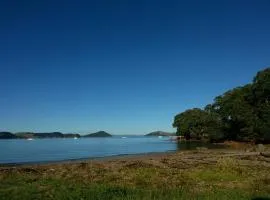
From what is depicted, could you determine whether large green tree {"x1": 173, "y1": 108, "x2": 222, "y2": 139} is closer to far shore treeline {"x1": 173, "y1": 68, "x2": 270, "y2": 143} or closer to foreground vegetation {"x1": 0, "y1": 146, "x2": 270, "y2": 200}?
far shore treeline {"x1": 173, "y1": 68, "x2": 270, "y2": 143}

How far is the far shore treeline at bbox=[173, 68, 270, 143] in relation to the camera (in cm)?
9719

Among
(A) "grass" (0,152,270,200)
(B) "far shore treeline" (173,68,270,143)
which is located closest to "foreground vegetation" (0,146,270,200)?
(A) "grass" (0,152,270,200)

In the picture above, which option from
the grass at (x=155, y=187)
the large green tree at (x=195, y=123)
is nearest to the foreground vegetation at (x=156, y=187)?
the grass at (x=155, y=187)

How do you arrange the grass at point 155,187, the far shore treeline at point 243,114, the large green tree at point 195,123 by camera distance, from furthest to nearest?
the large green tree at point 195,123 < the far shore treeline at point 243,114 < the grass at point 155,187

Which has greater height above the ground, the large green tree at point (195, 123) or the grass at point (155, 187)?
the large green tree at point (195, 123)

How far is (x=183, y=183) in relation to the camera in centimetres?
2022

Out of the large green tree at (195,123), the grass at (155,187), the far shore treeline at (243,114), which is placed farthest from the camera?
the large green tree at (195,123)

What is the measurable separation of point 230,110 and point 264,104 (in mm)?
16745

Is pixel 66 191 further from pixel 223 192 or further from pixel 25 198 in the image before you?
pixel 223 192

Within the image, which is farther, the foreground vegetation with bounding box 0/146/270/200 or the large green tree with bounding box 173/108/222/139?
the large green tree with bounding box 173/108/222/139

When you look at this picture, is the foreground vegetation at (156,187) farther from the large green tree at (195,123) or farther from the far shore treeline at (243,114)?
the large green tree at (195,123)

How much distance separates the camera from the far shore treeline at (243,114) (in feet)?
319

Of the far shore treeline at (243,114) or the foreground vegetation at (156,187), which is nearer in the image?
the foreground vegetation at (156,187)

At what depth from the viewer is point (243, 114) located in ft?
345
